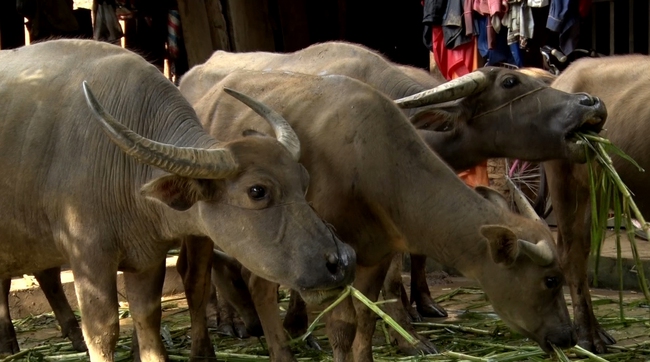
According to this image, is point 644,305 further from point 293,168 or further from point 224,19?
point 224,19

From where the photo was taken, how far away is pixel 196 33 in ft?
38.4

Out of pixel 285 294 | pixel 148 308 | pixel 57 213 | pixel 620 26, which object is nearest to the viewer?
pixel 57 213

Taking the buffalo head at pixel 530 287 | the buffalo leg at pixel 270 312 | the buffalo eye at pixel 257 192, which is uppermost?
the buffalo eye at pixel 257 192

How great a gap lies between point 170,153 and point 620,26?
7821 millimetres

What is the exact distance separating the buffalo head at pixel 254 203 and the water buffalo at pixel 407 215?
0.61 m

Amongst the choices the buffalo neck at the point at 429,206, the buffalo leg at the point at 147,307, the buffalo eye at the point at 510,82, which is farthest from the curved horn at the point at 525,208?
the buffalo leg at the point at 147,307

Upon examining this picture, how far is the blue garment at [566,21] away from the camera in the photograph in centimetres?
988

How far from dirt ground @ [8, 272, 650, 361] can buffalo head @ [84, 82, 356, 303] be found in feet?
5.21

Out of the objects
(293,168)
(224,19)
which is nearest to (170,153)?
(293,168)

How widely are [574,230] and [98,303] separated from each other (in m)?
3.55

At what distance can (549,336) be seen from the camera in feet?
19.8

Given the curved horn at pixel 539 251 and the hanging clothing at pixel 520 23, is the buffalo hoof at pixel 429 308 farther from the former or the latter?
the curved horn at pixel 539 251

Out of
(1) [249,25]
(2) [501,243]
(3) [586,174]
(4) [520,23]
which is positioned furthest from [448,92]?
(1) [249,25]

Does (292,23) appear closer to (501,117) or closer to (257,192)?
(501,117)
